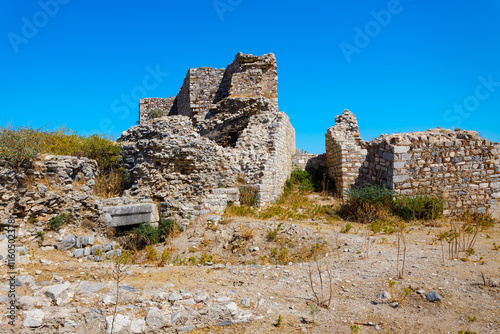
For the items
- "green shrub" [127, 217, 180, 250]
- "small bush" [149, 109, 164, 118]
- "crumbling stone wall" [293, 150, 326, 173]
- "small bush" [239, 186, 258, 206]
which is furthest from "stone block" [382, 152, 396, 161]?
"small bush" [149, 109, 164, 118]

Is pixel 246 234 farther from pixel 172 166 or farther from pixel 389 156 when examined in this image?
pixel 389 156

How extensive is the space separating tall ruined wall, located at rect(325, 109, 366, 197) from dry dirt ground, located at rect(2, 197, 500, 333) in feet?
19.5

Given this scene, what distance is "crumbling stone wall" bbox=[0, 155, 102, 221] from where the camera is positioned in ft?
18.7

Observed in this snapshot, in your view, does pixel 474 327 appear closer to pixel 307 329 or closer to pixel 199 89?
pixel 307 329

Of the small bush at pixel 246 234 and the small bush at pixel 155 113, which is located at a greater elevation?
the small bush at pixel 155 113

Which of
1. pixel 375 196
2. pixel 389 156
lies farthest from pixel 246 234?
pixel 389 156

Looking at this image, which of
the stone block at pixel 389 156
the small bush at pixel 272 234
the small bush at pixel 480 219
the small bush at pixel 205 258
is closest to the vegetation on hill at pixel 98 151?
the small bush at pixel 205 258

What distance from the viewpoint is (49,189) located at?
6.27m

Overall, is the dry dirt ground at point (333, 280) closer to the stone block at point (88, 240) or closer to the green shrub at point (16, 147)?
the stone block at point (88, 240)

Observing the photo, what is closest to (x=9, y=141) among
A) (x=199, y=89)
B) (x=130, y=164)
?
(x=130, y=164)

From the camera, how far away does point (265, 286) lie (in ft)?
14.9

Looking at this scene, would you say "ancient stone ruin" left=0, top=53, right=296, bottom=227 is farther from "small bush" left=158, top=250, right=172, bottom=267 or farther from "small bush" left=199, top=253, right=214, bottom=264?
"small bush" left=199, top=253, right=214, bottom=264

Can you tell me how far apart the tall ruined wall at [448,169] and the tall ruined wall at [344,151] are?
2.79m

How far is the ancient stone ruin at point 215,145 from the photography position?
8.63 metres
